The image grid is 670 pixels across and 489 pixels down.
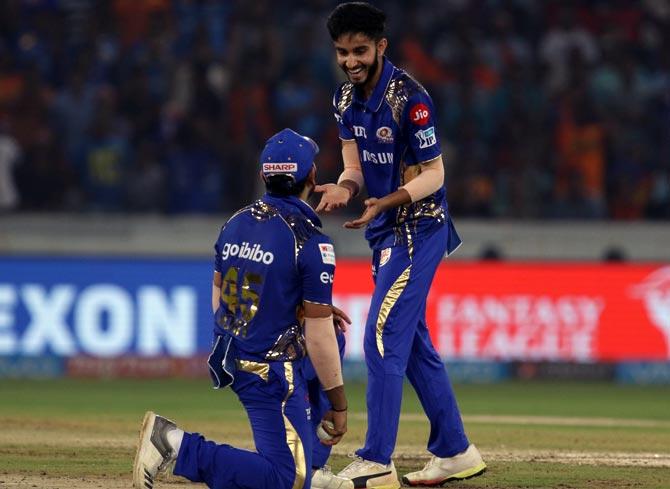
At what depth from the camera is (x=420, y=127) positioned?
24.5 feet

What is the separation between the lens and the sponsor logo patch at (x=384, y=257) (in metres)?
7.66

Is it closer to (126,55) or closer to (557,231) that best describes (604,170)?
(557,231)

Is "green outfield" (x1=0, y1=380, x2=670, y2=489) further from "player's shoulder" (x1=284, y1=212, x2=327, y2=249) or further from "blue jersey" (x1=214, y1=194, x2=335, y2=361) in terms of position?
"player's shoulder" (x1=284, y1=212, x2=327, y2=249)

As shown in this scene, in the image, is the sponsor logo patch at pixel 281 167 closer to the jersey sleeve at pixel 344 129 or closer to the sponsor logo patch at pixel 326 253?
the sponsor logo patch at pixel 326 253

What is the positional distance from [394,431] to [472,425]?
3.84 m

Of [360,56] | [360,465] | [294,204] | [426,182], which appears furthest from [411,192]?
[360,465]

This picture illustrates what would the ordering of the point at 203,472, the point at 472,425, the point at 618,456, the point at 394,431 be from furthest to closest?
the point at 472,425, the point at 618,456, the point at 394,431, the point at 203,472

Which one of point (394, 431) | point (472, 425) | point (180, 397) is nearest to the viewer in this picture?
point (394, 431)

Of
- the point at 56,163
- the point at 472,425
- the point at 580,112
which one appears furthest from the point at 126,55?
the point at 472,425

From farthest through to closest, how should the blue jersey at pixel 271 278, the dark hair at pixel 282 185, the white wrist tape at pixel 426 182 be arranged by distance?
the white wrist tape at pixel 426 182 → the dark hair at pixel 282 185 → the blue jersey at pixel 271 278

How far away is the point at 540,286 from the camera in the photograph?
652 inches

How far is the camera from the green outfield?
8.00m

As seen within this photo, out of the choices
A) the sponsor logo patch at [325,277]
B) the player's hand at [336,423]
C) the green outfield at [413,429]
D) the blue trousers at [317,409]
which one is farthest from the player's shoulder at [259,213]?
Answer: the green outfield at [413,429]

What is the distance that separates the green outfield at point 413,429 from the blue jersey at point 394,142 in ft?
4.64
